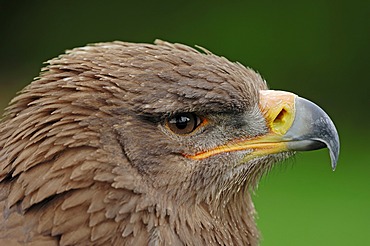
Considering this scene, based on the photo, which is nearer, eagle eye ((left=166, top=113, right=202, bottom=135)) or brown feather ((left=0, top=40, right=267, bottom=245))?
brown feather ((left=0, top=40, right=267, bottom=245))

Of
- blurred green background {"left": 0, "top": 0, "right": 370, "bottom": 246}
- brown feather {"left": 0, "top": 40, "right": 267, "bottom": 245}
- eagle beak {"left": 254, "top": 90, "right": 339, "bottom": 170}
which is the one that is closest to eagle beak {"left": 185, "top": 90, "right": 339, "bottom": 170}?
eagle beak {"left": 254, "top": 90, "right": 339, "bottom": 170}

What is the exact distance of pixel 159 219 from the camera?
162 inches

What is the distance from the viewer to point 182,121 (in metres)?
4.21

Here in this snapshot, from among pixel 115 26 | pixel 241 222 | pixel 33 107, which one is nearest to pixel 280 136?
pixel 241 222

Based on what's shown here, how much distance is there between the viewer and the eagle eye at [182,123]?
4199 mm

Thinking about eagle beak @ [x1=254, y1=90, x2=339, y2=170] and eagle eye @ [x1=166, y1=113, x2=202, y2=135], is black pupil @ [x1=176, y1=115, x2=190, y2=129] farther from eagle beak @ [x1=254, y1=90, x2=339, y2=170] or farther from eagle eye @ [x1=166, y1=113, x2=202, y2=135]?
eagle beak @ [x1=254, y1=90, x2=339, y2=170]

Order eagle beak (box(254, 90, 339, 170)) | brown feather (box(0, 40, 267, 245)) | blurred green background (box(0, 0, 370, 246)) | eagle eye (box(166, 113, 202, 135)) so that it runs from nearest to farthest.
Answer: brown feather (box(0, 40, 267, 245)) < eagle eye (box(166, 113, 202, 135)) < eagle beak (box(254, 90, 339, 170)) < blurred green background (box(0, 0, 370, 246))

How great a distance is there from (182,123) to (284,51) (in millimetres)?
9764

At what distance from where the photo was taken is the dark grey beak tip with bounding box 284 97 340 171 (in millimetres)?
4297

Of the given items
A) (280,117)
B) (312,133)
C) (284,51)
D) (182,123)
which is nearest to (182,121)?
(182,123)

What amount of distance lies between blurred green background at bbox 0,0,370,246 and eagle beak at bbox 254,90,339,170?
602cm

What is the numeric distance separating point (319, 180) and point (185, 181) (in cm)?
797

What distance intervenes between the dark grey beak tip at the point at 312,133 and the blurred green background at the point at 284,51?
19.8ft

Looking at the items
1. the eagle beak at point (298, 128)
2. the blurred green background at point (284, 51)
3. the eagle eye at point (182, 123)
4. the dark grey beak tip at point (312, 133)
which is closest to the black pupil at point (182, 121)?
the eagle eye at point (182, 123)
